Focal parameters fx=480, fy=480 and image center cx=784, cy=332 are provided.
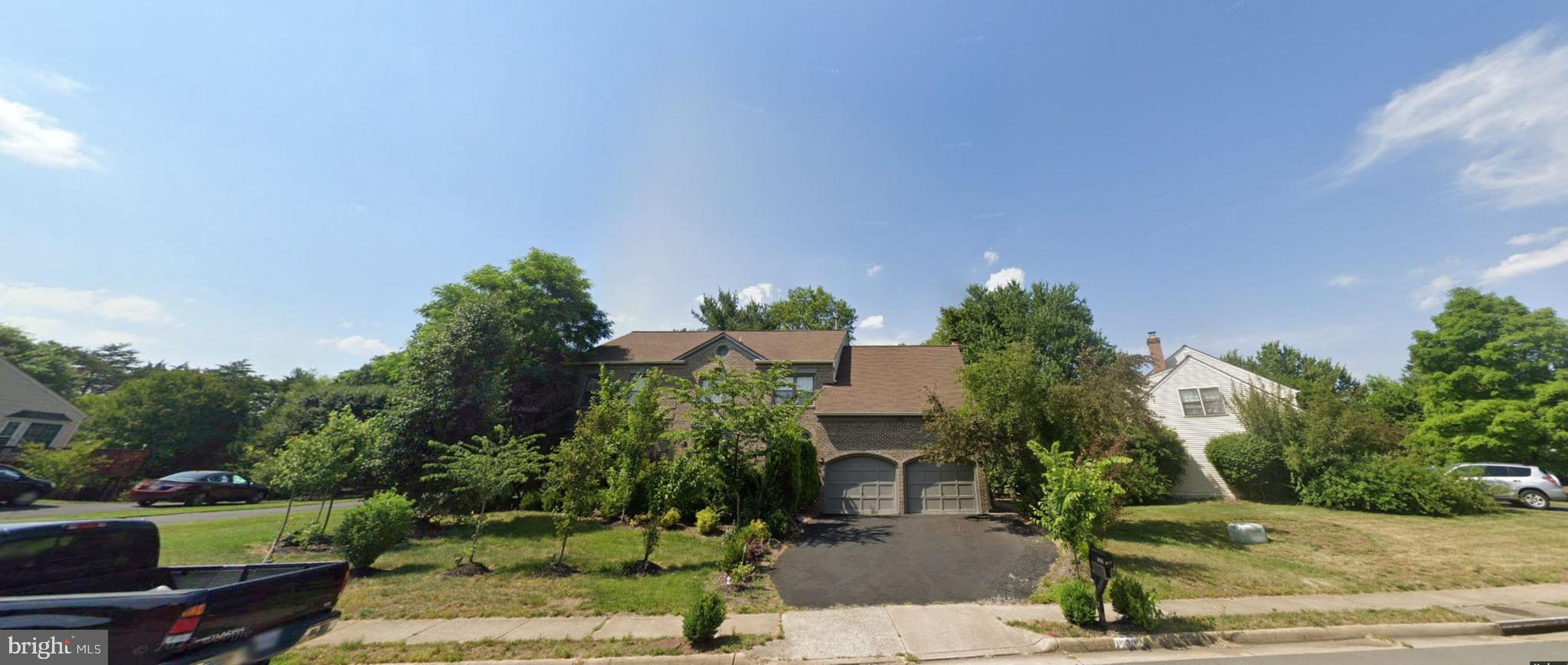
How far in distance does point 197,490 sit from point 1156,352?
49208 millimetres

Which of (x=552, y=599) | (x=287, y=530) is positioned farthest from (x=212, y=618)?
(x=287, y=530)

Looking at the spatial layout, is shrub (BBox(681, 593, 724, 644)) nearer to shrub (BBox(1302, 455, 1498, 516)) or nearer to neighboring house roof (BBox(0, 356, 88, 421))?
shrub (BBox(1302, 455, 1498, 516))

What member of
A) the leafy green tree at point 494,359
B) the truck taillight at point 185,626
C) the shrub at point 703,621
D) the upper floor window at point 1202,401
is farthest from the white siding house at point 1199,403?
the truck taillight at point 185,626

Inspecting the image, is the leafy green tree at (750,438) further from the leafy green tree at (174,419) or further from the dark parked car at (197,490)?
the leafy green tree at (174,419)

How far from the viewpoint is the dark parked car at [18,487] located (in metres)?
18.2

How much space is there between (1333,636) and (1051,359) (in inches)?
945

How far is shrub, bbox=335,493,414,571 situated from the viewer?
10633 millimetres

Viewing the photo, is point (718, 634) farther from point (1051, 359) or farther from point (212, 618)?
point (1051, 359)

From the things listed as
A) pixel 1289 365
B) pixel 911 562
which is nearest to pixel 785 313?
pixel 911 562

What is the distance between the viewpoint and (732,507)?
1636 centimetres

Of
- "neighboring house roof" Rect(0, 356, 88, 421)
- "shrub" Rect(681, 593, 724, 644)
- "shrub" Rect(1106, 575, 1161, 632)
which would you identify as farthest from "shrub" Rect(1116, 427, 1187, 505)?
"neighboring house roof" Rect(0, 356, 88, 421)

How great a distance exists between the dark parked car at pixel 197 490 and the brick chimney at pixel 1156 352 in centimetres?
4541

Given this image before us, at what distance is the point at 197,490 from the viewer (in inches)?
822

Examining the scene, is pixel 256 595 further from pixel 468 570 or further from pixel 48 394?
pixel 48 394
